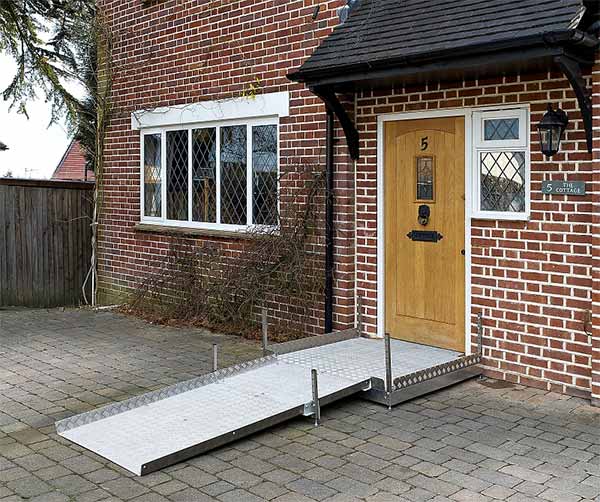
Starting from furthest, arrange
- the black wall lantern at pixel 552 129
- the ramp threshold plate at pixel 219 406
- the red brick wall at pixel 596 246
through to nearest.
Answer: the black wall lantern at pixel 552 129
the red brick wall at pixel 596 246
the ramp threshold plate at pixel 219 406

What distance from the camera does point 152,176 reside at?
11258mm

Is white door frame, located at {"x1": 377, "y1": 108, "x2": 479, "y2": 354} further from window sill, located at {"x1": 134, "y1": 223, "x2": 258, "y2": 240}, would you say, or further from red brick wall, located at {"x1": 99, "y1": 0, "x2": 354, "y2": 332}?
window sill, located at {"x1": 134, "y1": 223, "x2": 258, "y2": 240}

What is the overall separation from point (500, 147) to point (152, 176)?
6179mm

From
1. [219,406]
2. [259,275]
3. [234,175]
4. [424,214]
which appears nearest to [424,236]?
[424,214]

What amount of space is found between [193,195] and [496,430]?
6145 millimetres

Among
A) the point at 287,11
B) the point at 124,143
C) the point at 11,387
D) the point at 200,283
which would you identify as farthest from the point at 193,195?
the point at 11,387

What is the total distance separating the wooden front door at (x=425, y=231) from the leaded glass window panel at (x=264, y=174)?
1725 millimetres

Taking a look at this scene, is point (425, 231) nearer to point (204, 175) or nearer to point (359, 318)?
point (359, 318)

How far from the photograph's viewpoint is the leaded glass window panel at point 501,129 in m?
6.58

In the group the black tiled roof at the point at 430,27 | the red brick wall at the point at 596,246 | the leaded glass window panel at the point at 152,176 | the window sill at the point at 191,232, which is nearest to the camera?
the black tiled roof at the point at 430,27

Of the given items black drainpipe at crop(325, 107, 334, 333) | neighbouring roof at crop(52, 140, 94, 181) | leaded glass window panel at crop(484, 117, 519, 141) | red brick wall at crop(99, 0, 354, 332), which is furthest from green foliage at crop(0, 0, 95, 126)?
neighbouring roof at crop(52, 140, 94, 181)

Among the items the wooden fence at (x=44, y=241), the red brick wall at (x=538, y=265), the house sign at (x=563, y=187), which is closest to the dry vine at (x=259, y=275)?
the red brick wall at (x=538, y=265)

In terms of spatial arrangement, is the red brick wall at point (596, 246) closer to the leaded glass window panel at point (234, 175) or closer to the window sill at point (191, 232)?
the window sill at point (191, 232)

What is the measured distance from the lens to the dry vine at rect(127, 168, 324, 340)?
8344 mm
